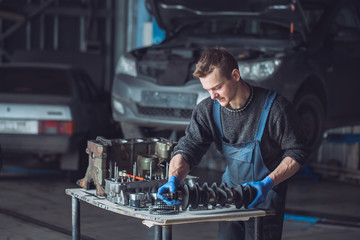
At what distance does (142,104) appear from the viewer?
7.84m

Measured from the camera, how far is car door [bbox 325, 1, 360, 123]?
8.06 meters

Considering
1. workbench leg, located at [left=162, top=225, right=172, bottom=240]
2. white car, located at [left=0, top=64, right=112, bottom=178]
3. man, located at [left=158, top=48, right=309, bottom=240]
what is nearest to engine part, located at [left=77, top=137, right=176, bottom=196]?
man, located at [left=158, top=48, right=309, bottom=240]

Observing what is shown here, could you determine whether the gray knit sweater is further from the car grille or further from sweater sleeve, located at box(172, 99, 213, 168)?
the car grille

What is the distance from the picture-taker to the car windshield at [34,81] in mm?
8672

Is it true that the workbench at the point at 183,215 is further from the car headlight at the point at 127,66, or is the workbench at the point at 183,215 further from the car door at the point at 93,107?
the car door at the point at 93,107

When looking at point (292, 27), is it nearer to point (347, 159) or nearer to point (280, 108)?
point (347, 159)

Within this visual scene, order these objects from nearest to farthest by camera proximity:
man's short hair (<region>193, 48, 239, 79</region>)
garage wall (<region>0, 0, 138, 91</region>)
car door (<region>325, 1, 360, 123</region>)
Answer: man's short hair (<region>193, 48, 239, 79</region>) → car door (<region>325, 1, 360, 123</region>) → garage wall (<region>0, 0, 138, 91</region>)

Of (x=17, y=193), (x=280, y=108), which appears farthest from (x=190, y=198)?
(x=17, y=193)

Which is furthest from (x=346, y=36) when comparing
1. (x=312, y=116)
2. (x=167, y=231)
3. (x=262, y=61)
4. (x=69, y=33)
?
(x=69, y=33)

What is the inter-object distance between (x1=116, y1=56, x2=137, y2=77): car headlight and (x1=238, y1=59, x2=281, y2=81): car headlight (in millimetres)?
1428

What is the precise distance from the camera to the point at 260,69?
736cm

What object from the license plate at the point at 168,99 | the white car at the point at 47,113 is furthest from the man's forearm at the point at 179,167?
the white car at the point at 47,113

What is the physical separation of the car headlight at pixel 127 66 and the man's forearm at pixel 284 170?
4.43 meters

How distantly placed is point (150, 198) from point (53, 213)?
352 cm
